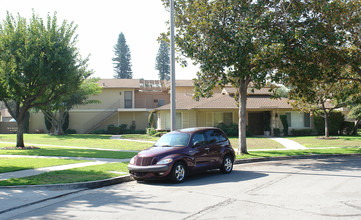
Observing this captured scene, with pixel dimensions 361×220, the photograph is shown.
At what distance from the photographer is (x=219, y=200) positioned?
7379mm

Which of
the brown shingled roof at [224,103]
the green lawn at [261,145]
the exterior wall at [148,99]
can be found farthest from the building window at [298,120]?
the exterior wall at [148,99]

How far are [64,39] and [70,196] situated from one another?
14.0 meters

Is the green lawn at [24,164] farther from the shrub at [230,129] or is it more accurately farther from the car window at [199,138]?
the shrub at [230,129]

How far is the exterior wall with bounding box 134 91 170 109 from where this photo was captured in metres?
42.1

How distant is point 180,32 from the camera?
16438 millimetres

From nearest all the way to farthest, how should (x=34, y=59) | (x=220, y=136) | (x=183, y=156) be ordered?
(x=183, y=156), (x=220, y=136), (x=34, y=59)

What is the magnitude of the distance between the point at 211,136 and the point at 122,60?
7072cm

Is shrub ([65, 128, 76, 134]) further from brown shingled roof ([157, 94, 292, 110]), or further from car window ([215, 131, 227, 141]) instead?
car window ([215, 131, 227, 141])

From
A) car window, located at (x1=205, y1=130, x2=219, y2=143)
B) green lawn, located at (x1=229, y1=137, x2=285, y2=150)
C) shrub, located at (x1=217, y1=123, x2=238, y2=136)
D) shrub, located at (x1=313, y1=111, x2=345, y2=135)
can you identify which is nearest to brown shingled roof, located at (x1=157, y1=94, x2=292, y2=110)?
shrub, located at (x1=217, y1=123, x2=238, y2=136)

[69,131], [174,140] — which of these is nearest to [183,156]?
[174,140]

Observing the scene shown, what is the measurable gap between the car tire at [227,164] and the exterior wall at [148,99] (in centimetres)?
3062

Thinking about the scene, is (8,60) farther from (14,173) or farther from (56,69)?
(14,173)

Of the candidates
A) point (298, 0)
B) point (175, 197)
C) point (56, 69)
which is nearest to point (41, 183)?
A: point (175, 197)

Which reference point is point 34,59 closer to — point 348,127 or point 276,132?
point 276,132
